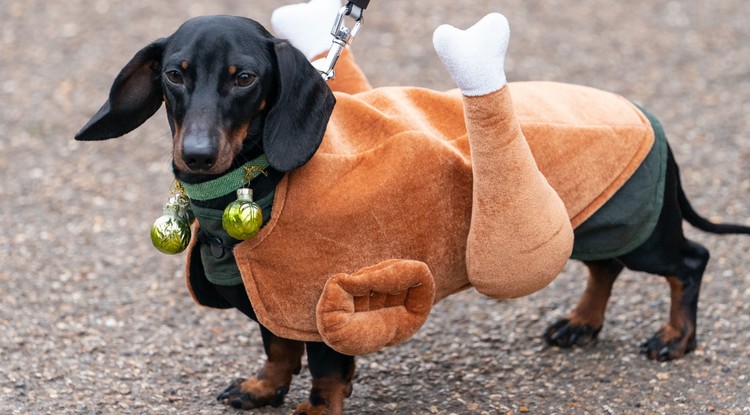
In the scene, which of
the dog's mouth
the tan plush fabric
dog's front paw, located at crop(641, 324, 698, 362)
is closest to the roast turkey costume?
the tan plush fabric

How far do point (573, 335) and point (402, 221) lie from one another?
1.55 metres

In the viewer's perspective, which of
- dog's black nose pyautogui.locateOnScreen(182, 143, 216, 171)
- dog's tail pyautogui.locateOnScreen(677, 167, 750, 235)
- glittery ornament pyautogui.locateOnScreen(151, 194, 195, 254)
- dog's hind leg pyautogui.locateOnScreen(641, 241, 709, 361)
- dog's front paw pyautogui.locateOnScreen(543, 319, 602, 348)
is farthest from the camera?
dog's front paw pyautogui.locateOnScreen(543, 319, 602, 348)

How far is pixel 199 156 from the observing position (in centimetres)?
301

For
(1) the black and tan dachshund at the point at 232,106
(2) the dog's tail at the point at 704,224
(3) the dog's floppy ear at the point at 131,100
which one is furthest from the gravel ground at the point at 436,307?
(3) the dog's floppy ear at the point at 131,100

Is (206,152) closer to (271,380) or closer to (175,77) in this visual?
(175,77)

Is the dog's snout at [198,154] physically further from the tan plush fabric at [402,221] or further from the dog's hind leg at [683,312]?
the dog's hind leg at [683,312]

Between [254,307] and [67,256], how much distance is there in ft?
8.42

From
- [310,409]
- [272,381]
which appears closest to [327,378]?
[310,409]

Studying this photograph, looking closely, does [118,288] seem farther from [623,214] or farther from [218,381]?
[623,214]

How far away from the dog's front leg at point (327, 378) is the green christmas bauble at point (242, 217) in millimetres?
636

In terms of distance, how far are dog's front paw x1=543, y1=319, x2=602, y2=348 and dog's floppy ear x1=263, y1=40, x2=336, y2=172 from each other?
191 cm

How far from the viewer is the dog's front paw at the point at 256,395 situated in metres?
4.02

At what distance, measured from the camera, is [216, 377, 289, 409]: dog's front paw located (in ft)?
13.2

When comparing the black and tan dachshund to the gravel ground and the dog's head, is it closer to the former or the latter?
the dog's head
